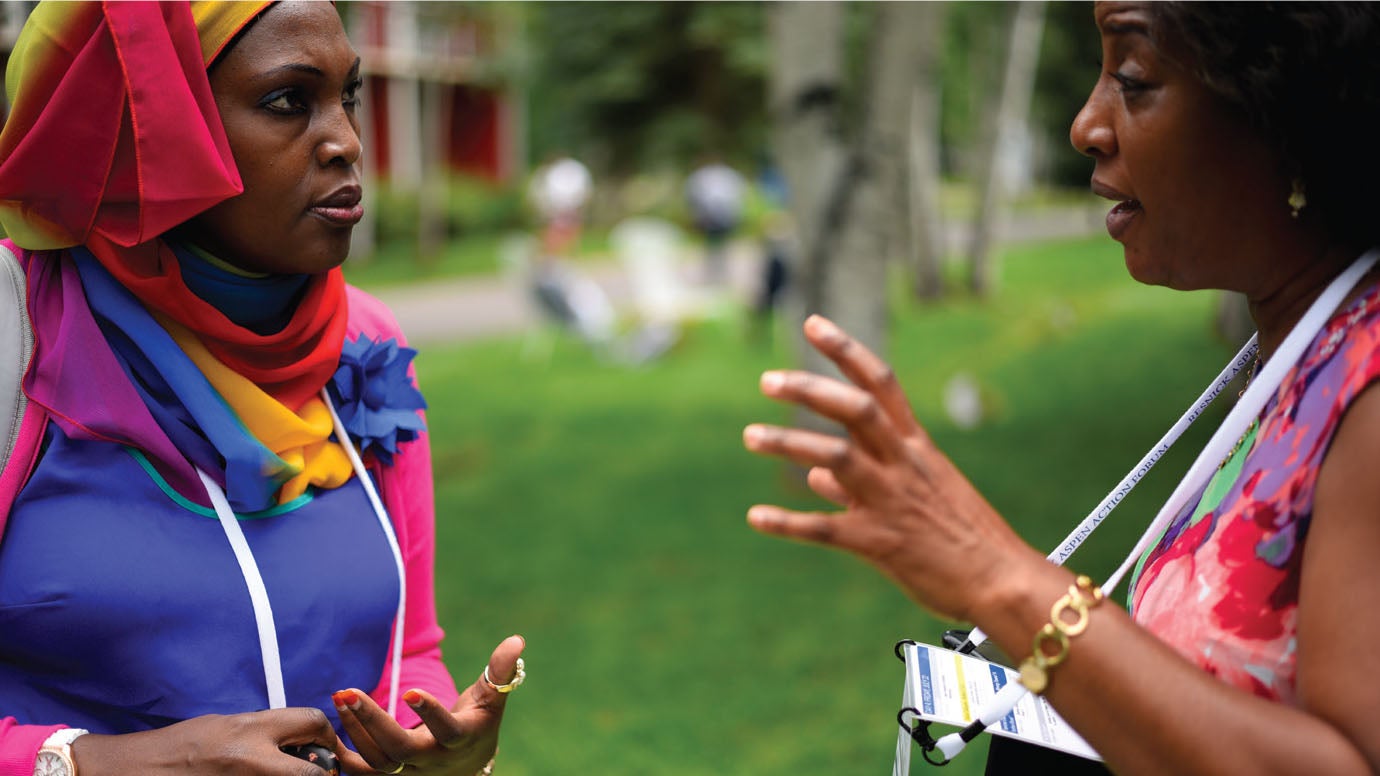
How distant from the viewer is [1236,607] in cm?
137

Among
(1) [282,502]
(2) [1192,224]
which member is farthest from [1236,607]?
(1) [282,502]

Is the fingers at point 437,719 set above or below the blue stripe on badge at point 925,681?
below

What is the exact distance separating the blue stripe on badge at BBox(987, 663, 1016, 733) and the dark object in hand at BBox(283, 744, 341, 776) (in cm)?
94

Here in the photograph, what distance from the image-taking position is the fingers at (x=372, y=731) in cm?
170

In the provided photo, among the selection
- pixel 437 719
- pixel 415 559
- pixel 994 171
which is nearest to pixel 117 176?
pixel 415 559

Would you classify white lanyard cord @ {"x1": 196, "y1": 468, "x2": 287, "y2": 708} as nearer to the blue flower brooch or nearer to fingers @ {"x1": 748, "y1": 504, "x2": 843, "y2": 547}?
the blue flower brooch

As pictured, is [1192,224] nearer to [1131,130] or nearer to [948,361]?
[1131,130]

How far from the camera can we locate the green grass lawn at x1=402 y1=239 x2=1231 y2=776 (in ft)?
15.4

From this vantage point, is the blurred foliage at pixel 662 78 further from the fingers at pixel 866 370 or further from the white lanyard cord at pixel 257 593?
the fingers at pixel 866 370

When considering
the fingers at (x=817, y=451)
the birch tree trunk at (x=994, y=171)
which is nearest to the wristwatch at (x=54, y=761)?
the fingers at (x=817, y=451)

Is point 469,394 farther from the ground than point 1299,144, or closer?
closer

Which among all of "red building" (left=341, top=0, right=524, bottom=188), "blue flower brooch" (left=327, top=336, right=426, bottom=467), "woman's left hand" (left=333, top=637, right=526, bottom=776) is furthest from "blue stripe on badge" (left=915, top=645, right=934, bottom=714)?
"red building" (left=341, top=0, right=524, bottom=188)

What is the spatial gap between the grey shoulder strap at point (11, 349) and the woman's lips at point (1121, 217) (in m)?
1.51

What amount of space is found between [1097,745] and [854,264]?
573 cm
